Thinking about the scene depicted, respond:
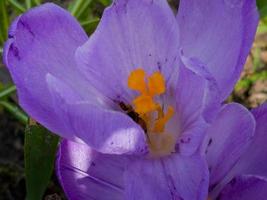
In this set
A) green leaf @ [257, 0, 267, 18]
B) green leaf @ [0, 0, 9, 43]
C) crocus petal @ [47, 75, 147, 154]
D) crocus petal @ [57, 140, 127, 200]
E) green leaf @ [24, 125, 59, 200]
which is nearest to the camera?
crocus petal @ [47, 75, 147, 154]

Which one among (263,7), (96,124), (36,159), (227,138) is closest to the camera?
(96,124)

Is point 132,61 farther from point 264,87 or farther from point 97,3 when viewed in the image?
point 264,87

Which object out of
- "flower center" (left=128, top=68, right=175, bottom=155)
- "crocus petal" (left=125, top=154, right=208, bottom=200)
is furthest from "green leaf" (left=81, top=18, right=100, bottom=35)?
"crocus petal" (left=125, top=154, right=208, bottom=200)

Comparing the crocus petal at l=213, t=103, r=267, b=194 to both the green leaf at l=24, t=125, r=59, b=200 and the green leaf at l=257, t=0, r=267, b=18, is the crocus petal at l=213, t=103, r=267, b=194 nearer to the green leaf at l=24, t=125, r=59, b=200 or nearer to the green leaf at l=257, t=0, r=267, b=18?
the green leaf at l=24, t=125, r=59, b=200

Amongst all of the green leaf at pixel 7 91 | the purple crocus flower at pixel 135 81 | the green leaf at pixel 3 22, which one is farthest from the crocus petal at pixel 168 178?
the green leaf at pixel 3 22

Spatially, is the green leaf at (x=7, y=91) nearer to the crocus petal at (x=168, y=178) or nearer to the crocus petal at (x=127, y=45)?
the crocus petal at (x=127, y=45)

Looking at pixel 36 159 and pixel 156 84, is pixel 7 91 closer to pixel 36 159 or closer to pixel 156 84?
pixel 36 159

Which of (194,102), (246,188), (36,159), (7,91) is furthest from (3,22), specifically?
(246,188)
